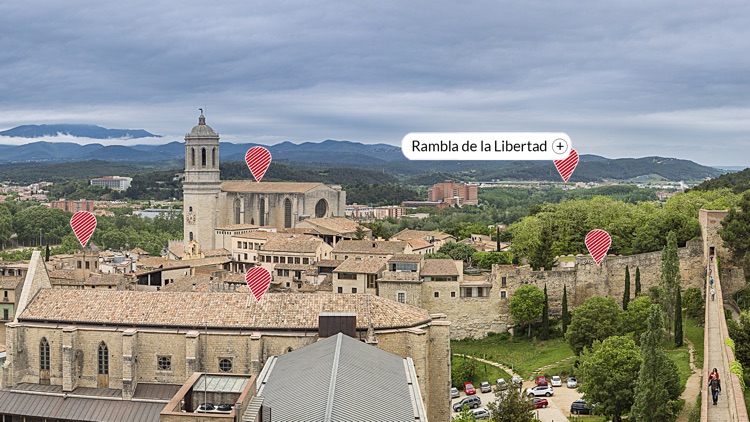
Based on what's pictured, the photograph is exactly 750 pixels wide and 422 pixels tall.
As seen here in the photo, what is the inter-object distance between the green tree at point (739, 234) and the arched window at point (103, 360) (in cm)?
Answer: 2995

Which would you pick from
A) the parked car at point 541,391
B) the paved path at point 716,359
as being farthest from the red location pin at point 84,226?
the paved path at point 716,359

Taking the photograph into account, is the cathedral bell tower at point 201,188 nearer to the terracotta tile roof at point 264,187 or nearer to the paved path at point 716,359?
the terracotta tile roof at point 264,187

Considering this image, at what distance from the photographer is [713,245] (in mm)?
46000

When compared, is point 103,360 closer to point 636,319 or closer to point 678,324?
point 678,324

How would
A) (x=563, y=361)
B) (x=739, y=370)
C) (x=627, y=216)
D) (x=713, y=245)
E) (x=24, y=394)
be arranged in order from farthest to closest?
(x=627, y=216)
(x=713, y=245)
(x=563, y=361)
(x=24, y=394)
(x=739, y=370)

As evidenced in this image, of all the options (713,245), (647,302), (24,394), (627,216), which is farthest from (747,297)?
(24,394)

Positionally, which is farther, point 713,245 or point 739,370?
point 713,245

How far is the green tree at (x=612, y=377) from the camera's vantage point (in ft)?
102

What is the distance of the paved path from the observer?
22.5 metres

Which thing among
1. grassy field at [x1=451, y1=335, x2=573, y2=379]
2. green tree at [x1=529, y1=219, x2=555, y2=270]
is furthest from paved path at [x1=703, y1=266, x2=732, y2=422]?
green tree at [x1=529, y1=219, x2=555, y2=270]

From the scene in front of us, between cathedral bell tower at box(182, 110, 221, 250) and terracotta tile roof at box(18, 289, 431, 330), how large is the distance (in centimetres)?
4652

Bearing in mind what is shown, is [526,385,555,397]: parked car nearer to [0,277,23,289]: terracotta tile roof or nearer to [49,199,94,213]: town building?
[0,277,23,289]: terracotta tile roof

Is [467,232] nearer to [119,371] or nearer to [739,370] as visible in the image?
[119,371]

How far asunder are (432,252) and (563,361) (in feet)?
74.4
